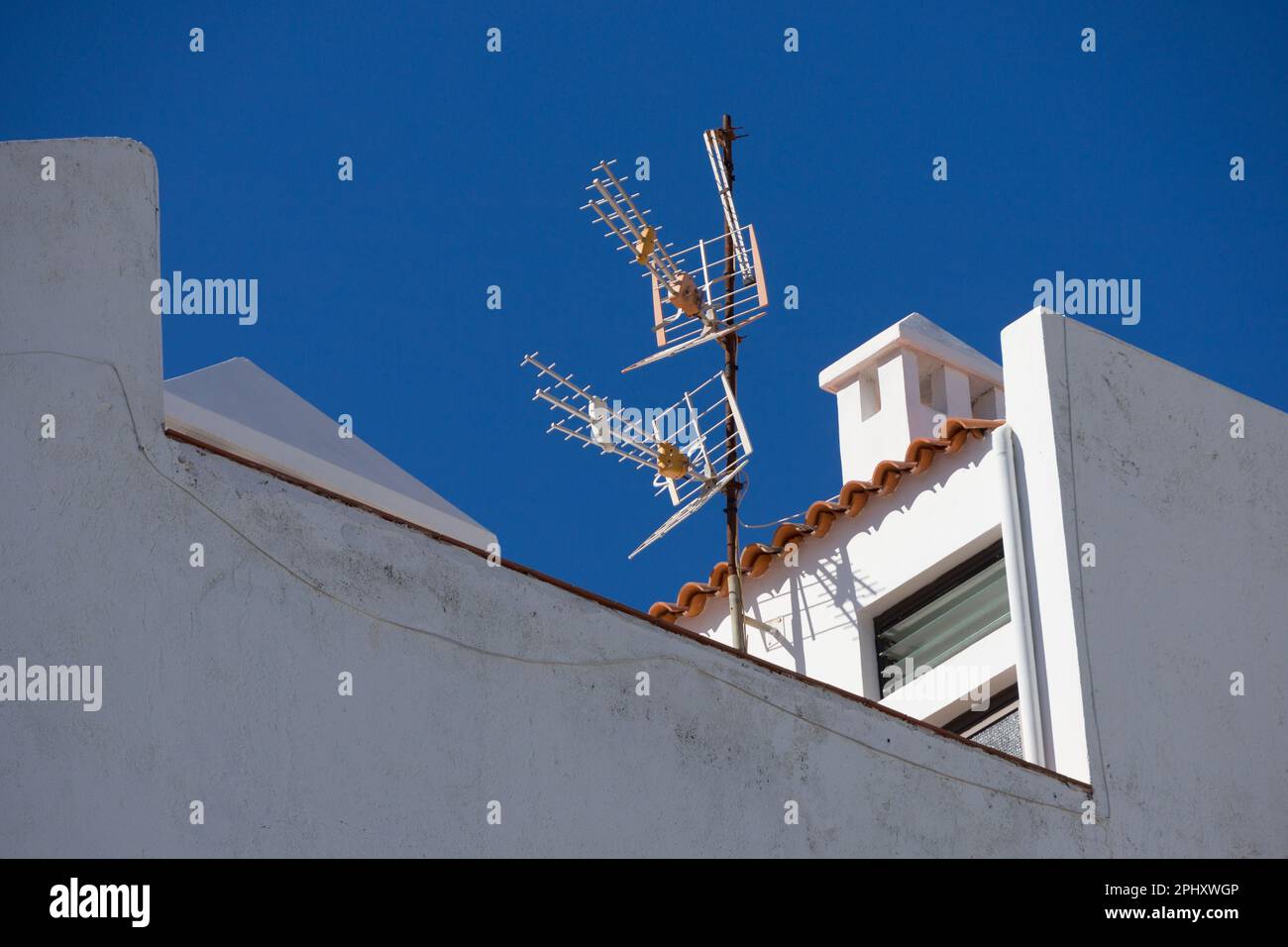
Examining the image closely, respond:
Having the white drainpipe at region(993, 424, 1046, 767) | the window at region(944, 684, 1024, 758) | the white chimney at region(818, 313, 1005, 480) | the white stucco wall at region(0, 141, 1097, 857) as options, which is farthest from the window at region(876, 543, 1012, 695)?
the white stucco wall at region(0, 141, 1097, 857)

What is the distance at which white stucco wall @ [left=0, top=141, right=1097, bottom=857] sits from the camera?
6203 millimetres

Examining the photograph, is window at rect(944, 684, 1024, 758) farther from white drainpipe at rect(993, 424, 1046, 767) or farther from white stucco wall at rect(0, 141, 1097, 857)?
white stucco wall at rect(0, 141, 1097, 857)

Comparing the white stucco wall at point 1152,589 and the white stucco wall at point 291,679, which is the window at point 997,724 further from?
the white stucco wall at point 291,679

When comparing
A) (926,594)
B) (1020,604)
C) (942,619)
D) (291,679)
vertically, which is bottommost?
(291,679)

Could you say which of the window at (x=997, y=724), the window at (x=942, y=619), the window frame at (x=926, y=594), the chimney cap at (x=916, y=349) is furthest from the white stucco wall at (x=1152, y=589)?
the chimney cap at (x=916, y=349)

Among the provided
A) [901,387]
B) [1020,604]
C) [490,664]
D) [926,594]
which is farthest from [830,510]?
[490,664]

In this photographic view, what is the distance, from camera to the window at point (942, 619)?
35.3 feet

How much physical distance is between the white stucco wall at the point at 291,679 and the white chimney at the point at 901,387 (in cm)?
664

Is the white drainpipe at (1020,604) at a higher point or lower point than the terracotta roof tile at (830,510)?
lower

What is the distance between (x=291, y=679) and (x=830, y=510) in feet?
20.3

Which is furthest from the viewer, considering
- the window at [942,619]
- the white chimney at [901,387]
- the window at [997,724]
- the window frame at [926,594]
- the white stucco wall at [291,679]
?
the white chimney at [901,387]

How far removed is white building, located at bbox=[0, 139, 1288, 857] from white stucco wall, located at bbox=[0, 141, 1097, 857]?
1 cm

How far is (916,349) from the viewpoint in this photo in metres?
13.8

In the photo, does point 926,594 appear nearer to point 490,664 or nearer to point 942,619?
point 942,619
